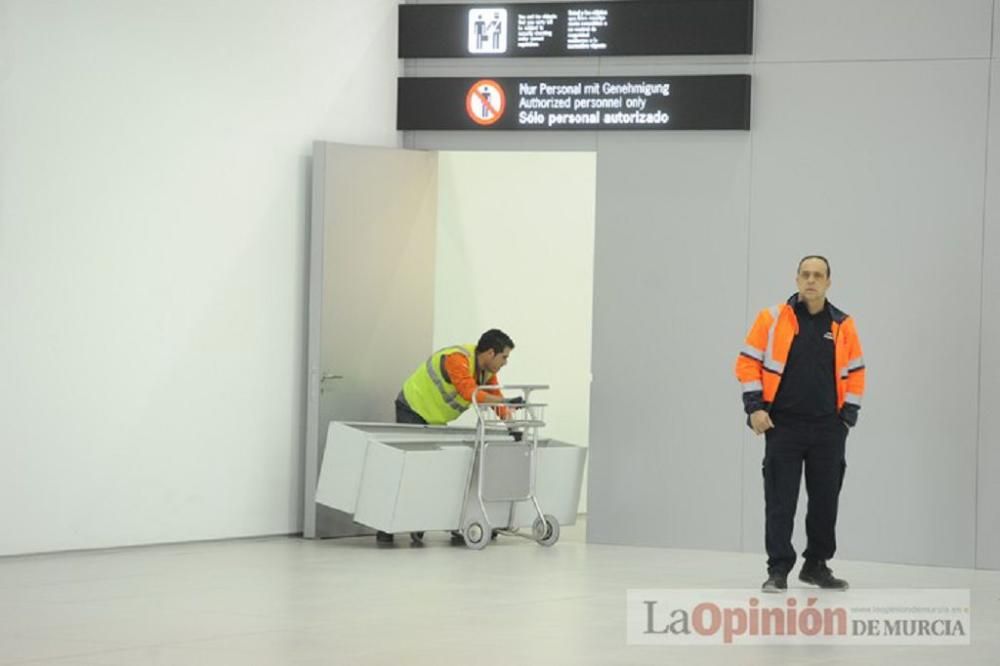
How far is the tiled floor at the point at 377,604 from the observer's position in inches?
247

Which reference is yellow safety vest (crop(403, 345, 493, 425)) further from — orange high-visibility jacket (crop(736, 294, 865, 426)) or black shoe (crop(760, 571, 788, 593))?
black shoe (crop(760, 571, 788, 593))

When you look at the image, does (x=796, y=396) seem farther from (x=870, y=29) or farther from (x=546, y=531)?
(x=870, y=29)

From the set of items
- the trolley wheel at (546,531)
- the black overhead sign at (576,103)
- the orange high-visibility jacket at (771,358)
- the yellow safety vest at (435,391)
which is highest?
the black overhead sign at (576,103)

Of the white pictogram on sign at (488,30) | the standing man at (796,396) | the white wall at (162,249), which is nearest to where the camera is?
the standing man at (796,396)

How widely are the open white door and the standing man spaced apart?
334 cm

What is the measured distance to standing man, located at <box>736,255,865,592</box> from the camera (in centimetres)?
826

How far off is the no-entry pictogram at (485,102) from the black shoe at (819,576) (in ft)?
12.9

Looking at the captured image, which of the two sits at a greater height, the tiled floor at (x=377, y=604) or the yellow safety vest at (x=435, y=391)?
the yellow safety vest at (x=435, y=391)

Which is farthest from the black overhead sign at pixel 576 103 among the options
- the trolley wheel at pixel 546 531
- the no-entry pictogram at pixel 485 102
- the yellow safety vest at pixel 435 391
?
the trolley wheel at pixel 546 531

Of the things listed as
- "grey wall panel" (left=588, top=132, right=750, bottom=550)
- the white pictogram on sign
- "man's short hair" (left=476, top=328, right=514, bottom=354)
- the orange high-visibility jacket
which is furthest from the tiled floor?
the white pictogram on sign

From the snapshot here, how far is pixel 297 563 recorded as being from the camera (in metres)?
9.31

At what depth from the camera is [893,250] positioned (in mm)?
10312

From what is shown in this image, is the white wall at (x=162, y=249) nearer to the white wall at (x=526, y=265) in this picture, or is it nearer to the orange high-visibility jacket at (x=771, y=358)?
the white wall at (x=526, y=265)

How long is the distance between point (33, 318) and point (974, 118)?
5357mm
